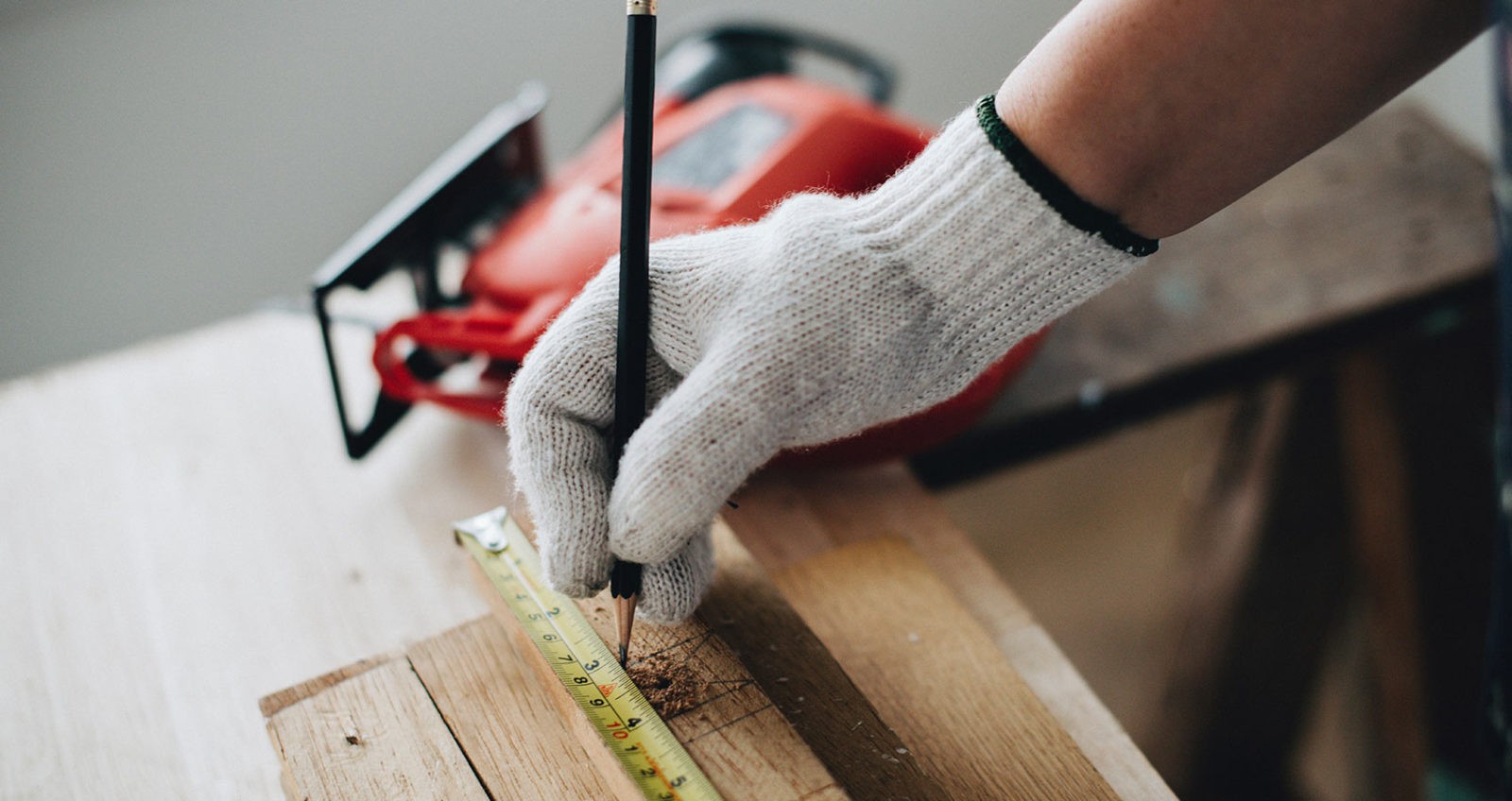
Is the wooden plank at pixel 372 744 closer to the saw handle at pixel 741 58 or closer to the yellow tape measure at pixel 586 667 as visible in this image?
the yellow tape measure at pixel 586 667

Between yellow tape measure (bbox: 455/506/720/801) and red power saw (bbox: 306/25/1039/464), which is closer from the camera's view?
yellow tape measure (bbox: 455/506/720/801)

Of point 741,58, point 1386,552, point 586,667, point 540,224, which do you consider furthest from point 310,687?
point 1386,552

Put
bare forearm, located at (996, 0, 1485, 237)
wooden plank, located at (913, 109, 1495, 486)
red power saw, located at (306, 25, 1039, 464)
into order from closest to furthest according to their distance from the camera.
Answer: bare forearm, located at (996, 0, 1485, 237), red power saw, located at (306, 25, 1039, 464), wooden plank, located at (913, 109, 1495, 486)

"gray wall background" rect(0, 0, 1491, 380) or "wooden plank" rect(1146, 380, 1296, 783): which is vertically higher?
"gray wall background" rect(0, 0, 1491, 380)

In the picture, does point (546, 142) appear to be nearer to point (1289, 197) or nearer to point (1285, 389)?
point (1289, 197)

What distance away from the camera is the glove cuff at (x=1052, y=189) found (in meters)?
0.55

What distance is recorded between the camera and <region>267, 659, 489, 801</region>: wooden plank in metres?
0.56

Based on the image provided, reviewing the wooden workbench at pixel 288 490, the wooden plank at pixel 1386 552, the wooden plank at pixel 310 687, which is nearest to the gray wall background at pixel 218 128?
the wooden workbench at pixel 288 490

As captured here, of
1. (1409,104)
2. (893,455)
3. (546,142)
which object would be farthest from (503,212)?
(1409,104)

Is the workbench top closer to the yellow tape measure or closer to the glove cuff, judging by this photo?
the yellow tape measure

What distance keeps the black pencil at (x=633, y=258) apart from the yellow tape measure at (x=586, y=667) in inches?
1.0

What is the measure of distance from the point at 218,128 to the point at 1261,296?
4.20 feet

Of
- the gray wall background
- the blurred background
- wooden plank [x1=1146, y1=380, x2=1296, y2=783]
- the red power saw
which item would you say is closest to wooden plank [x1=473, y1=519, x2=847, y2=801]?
the red power saw

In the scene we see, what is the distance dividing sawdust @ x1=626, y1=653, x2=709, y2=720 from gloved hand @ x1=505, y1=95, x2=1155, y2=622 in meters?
0.03
